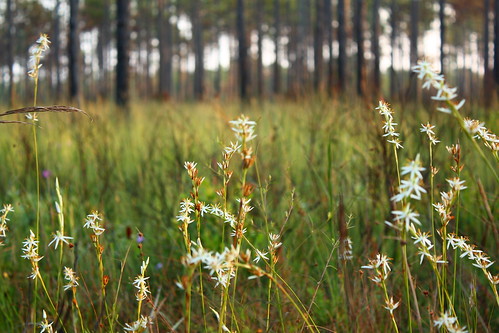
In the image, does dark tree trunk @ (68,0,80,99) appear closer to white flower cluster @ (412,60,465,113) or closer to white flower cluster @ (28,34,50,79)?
white flower cluster @ (28,34,50,79)

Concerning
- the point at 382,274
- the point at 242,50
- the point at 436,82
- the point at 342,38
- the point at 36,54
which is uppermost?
the point at 242,50

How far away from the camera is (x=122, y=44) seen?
413 inches

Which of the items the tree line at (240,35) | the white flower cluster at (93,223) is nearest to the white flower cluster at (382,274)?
the white flower cluster at (93,223)

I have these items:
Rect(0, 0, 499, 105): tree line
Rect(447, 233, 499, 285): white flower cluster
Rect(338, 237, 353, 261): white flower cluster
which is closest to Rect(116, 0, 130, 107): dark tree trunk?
Rect(0, 0, 499, 105): tree line

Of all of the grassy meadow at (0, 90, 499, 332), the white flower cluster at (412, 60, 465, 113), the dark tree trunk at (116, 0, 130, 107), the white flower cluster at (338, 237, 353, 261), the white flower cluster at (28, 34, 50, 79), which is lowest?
the grassy meadow at (0, 90, 499, 332)

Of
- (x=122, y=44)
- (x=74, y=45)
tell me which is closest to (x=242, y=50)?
(x=122, y=44)

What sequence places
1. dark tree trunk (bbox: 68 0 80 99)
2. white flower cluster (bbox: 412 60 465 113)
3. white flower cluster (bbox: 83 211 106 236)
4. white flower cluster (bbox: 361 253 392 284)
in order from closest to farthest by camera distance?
white flower cluster (bbox: 412 60 465 113)
white flower cluster (bbox: 361 253 392 284)
white flower cluster (bbox: 83 211 106 236)
dark tree trunk (bbox: 68 0 80 99)

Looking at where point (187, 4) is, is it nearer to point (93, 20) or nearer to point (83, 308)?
point (93, 20)

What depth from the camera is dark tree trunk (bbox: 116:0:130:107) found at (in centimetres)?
1024

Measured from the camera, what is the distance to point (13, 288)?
1.87 meters

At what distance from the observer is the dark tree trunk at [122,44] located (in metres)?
10.2

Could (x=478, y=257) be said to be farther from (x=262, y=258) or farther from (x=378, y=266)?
(x=262, y=258)

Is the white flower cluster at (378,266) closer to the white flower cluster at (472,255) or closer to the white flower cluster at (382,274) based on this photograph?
the white flower cluster at (382,274)

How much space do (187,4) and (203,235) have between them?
110 ft
